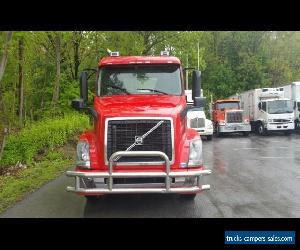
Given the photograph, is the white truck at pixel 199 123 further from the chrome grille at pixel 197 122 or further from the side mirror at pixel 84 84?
the side mirror at pixel 84 84

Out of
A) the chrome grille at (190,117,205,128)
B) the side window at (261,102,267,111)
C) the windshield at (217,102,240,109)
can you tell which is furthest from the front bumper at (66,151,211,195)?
the windshield at (217,102,240,109)

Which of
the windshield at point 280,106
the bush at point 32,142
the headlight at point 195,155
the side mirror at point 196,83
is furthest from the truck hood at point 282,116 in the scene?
the headlight at point 195,155

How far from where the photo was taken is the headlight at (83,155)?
7.66m

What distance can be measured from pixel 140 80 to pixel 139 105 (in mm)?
1000

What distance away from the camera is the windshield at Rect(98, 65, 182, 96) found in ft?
29.2

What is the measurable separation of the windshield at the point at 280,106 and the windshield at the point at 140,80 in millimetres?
20563

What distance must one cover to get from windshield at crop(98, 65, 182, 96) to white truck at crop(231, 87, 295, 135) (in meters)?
20.3

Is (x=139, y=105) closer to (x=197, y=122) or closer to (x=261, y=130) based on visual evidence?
(x=197, y=122)

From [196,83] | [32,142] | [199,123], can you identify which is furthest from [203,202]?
[199,123]

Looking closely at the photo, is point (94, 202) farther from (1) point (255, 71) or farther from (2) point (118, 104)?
(1) point (255, 71)

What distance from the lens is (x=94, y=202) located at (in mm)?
8648
